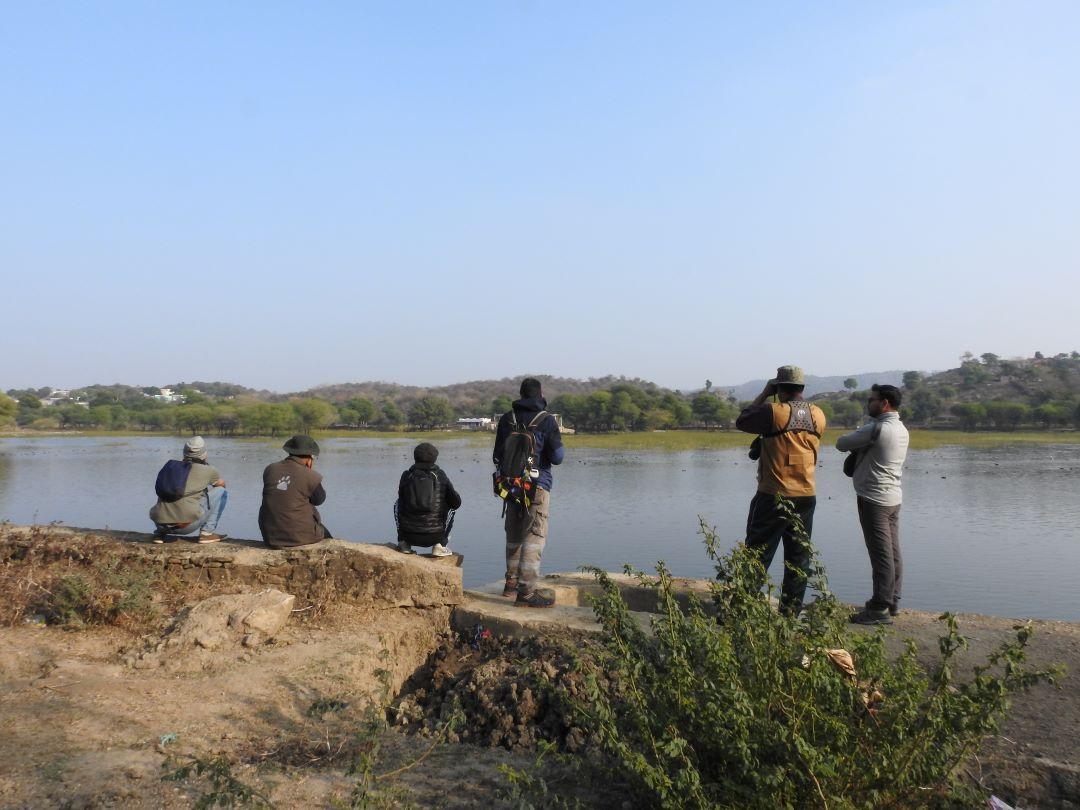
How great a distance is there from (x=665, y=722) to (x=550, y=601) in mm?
2998

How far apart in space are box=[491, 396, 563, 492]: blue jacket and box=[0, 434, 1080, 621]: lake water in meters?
2.37

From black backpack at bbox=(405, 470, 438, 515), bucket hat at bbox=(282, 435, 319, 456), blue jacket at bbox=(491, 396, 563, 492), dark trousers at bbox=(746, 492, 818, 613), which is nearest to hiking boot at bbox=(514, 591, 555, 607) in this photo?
blue jacket at bbox=(491, 396, 563, 492)

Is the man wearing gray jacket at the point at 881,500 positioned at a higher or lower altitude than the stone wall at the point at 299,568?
higher

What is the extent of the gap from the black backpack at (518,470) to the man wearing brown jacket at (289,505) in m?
1.56

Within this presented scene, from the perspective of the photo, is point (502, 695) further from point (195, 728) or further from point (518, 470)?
point (518, 470)

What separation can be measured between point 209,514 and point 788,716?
5645 millimetres

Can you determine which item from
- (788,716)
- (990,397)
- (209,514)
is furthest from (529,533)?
(990,397)

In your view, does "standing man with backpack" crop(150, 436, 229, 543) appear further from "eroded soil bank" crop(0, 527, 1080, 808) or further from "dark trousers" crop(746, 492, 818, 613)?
"dark trousers" crop(746, 492, 818, 613)

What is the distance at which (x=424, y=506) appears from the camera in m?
6.51

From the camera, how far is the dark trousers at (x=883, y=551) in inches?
211

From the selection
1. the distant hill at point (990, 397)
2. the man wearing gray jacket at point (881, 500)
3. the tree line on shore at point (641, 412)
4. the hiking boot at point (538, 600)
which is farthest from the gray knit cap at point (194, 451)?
the tree line on shore at point (641, 412)

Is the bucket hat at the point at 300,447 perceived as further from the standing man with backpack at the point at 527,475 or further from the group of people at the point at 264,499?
the standing man with backpack at the point at 527,475

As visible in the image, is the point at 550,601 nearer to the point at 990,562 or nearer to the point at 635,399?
the point at 990,562

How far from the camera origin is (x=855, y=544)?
14039 mm
